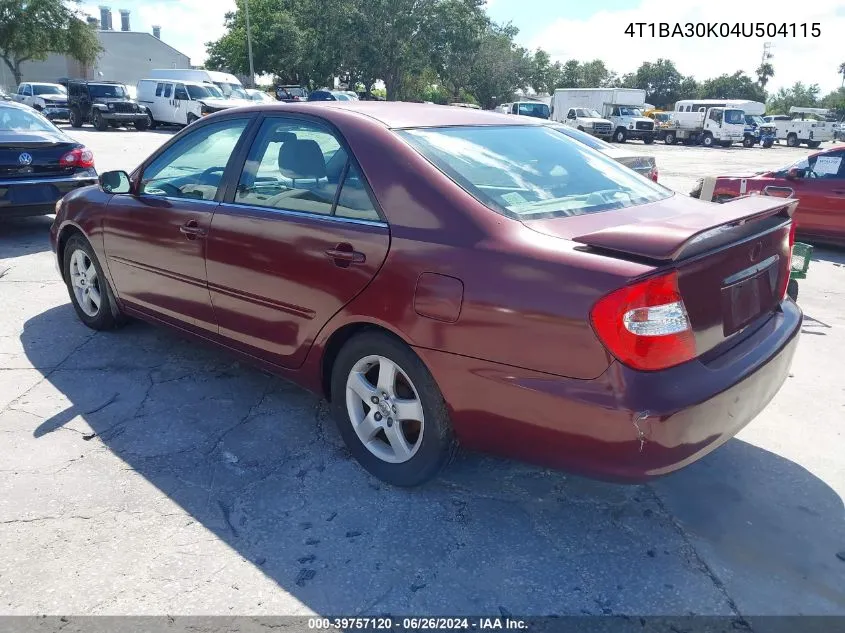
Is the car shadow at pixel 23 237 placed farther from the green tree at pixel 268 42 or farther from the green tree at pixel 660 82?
the green tree at pixel 660 82

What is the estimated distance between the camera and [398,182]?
287 cm

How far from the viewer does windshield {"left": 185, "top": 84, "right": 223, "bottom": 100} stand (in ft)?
90.4

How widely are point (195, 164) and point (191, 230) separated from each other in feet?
1.74

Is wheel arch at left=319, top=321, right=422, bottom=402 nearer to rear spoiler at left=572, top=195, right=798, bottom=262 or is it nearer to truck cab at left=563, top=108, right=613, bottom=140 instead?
rear spoiler at left=572, top=195, right=798, bottom=262

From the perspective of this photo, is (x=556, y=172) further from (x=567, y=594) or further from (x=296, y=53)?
(x=296, y=53)

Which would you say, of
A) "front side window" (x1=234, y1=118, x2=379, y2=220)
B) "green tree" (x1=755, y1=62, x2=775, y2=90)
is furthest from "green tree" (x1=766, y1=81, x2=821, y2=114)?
"front side window" (x1=234, y1=118, x2=379, y2=220)

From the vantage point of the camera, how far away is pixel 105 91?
28312 millimetres

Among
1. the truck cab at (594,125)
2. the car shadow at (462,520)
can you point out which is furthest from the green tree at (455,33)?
the car shadow at (462,520)

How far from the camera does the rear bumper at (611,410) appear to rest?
89.6 inches

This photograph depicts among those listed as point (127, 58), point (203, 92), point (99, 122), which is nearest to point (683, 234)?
point (203, 92)

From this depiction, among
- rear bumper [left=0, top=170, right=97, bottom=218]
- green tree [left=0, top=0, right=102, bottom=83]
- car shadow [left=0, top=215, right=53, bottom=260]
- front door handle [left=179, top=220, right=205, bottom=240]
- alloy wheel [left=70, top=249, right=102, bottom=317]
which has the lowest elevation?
car shadow [left=0, top=215, right=53, bottom=260]

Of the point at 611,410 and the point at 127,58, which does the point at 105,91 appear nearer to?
the point at 611,410

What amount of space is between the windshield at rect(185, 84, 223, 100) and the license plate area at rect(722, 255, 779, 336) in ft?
91.7

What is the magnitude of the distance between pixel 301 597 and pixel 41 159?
715 centimetres
